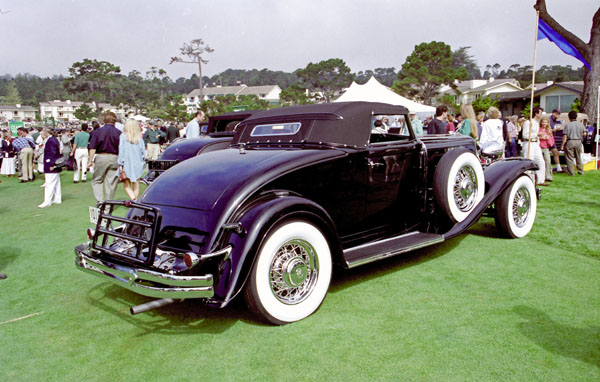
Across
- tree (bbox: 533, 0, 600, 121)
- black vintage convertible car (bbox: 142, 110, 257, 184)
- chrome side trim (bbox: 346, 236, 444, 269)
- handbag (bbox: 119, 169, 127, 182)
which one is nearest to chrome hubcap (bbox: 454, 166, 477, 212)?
chrome side trim (bbox: 346, 236, 444, 269)

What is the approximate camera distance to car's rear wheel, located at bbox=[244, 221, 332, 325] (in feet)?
10.7

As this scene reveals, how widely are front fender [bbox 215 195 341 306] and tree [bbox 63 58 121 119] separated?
8704 centimetres

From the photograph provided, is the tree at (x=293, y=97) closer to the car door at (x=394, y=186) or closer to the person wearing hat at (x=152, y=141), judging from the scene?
the person wearing hat at (x=152, y=141)

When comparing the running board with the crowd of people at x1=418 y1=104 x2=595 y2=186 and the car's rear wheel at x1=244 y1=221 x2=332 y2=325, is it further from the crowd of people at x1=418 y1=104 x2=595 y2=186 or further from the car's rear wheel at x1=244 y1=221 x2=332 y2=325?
the crowd of people at x1=418 y1=104 x2=595 y2=186

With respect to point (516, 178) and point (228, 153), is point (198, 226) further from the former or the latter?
point (516, 178)

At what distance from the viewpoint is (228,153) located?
436 centimetres

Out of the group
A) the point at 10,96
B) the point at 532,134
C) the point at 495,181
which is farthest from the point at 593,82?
the point at 10,96

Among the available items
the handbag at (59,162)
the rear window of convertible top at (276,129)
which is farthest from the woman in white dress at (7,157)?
the rear window of convertible top at (276,129)

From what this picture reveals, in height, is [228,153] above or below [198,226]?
above

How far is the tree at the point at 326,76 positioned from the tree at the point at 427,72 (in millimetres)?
19540

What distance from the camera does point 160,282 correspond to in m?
3.08

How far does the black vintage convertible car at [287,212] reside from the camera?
3221 millimetres

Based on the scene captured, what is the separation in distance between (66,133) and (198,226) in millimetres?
16516

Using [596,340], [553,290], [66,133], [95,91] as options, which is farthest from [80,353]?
[95,91]
